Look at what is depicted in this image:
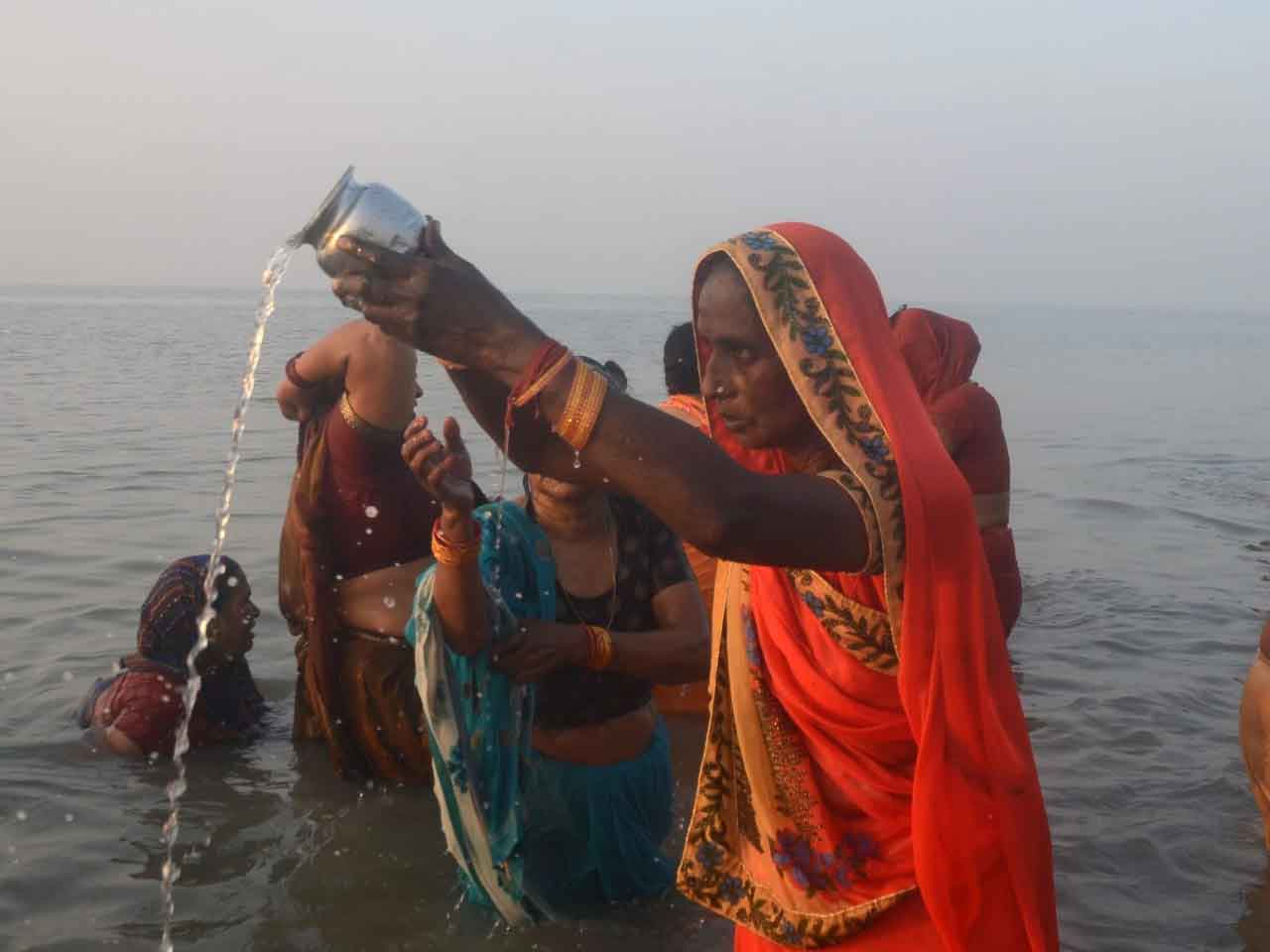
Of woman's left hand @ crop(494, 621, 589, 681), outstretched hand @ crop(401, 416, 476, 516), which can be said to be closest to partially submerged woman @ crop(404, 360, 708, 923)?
woman's left hand @ crop(494, 621, 589, 681)

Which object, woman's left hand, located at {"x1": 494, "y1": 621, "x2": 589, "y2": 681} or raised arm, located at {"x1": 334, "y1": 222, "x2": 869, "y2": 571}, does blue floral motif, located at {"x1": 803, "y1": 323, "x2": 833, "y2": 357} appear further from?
woman's left hand, located at {"x1": 494, "y1": 621, "x2": 589, "y2": 681}

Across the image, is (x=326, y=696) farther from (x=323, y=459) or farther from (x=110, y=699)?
(x=110, y=699)

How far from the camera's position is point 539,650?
12.6 feet

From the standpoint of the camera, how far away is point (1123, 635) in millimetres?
9039

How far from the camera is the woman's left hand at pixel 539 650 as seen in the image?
150 inches

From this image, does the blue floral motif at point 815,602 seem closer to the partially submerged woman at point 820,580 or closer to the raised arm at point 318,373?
the partially submerged woman at point 820,580

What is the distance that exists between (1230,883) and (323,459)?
3.72m

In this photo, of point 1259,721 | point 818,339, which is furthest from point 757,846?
point 1259,721

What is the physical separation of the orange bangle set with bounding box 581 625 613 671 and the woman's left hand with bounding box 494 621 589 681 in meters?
0.02

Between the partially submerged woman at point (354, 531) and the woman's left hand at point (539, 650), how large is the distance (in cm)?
132

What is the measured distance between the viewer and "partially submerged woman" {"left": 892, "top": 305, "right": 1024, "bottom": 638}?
6.16m

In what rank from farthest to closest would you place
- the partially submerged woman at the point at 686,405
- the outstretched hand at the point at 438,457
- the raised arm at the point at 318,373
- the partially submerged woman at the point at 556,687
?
1. the partially submerged woman at the point at 686,405
2. the raised arm at the point at 318,373
3. the partially submerged woman at the point at 556,687
4. the outstretched hand at the point at 438,457

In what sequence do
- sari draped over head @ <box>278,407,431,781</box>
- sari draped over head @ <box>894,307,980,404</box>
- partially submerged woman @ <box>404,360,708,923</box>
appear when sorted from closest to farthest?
partially submerged woman @ <box>404,360,708,923</box>
sari draped over head @ <box>278,407,431,781</box>
sari draped over head @ <box>894,307,980,404</box>

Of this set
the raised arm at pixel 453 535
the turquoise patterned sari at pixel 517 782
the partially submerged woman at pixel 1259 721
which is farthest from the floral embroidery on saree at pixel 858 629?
the partially submerged woman at pixel 1259 721
